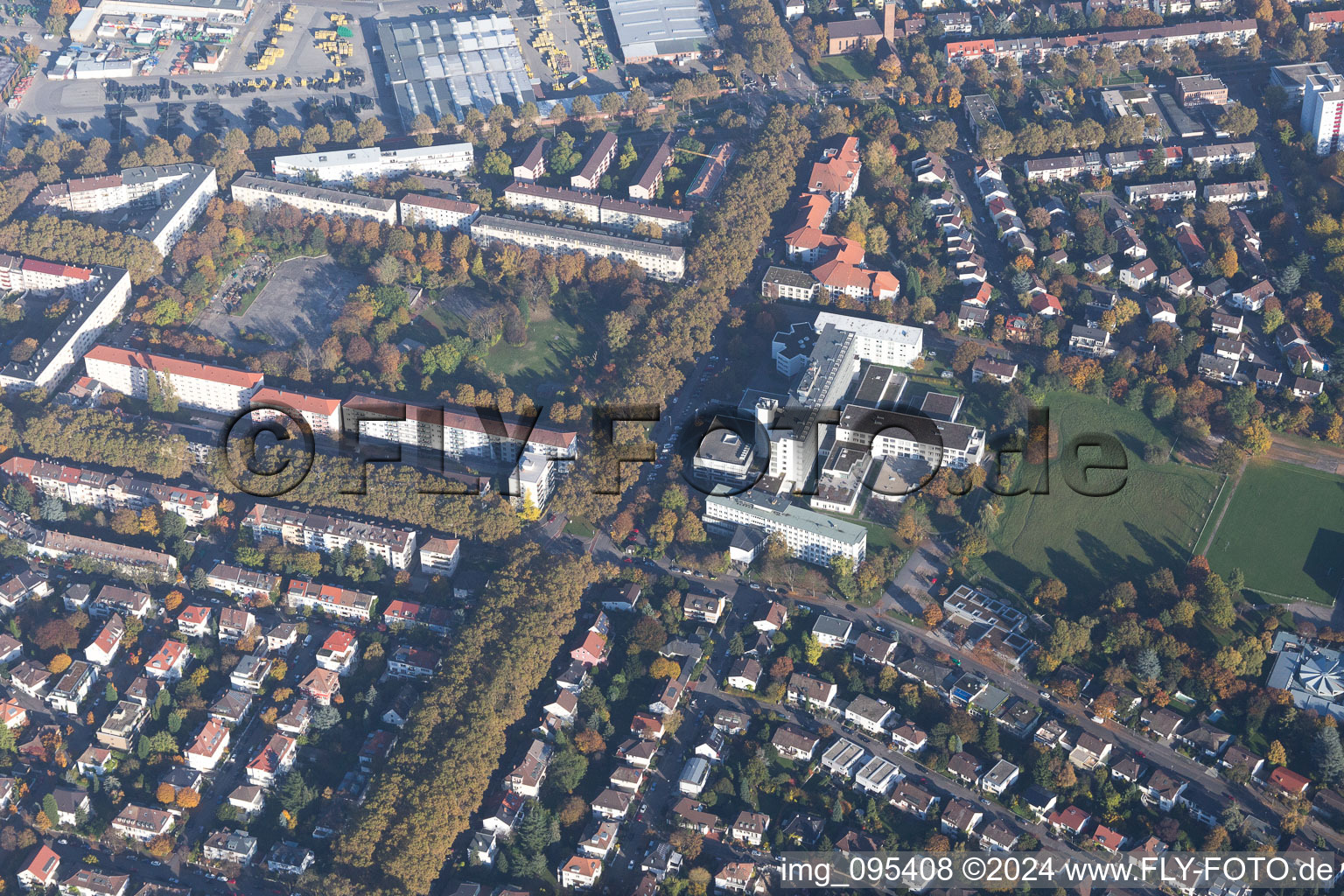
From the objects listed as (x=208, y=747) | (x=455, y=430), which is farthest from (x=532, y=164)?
(x=208, y=747)

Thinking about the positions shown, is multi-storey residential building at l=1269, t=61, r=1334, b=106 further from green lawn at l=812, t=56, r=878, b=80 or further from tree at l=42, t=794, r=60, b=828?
tree at l=42, t=794, r=60, b=828

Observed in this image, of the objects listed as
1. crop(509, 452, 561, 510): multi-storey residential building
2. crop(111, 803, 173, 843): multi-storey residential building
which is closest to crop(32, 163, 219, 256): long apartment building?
crop(509, 452, 561, 510): multi-storey residential building

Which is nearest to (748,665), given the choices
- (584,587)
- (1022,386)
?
(584,587)

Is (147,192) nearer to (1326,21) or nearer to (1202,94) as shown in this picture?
(1202,94)

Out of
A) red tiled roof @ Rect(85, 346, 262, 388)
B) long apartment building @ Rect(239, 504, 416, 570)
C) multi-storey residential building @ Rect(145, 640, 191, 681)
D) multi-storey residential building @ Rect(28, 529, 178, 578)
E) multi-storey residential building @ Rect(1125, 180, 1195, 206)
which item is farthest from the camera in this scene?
multi-storey residential building @ Rect(1125, 180, 1195, 206)

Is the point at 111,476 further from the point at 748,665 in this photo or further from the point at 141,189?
the point at 748,665

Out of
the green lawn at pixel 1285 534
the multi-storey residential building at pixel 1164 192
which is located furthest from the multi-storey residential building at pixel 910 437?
the multi-storey residential building at pixel 1164 192
